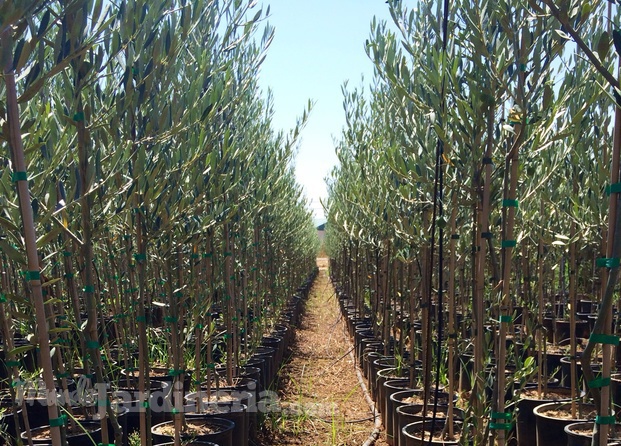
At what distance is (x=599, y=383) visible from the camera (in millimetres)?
2238

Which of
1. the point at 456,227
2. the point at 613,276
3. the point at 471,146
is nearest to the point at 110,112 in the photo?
the point at 471,146

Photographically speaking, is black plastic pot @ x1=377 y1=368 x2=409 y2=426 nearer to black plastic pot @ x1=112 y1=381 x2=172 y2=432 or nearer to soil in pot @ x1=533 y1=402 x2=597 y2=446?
soil in pot @ x1=533 y1=402 x2=597 y2=446

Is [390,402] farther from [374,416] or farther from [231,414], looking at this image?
[231,414]

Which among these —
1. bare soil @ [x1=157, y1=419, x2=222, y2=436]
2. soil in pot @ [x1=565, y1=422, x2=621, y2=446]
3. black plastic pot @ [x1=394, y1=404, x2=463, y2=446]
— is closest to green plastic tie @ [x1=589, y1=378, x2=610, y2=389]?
soil in pot @ [x1=565, y1=422, x2=621, y2=446]

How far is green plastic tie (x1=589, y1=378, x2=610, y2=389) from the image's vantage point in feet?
7.15

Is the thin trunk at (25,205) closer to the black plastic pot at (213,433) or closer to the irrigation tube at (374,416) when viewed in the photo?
the black plastic pot at (213,433)

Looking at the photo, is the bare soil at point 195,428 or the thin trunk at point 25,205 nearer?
the thin trunk at point 25,205

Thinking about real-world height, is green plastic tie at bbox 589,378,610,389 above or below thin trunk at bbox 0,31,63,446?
below

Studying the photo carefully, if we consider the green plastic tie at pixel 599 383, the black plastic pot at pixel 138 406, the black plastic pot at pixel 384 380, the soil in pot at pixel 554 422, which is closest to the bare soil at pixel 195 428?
the black plastic pot at pixel 138 406

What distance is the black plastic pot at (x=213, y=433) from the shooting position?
4.34 metres

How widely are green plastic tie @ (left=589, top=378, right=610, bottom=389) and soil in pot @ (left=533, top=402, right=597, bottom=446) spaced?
2.28 meters

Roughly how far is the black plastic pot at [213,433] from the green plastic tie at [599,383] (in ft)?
8.69

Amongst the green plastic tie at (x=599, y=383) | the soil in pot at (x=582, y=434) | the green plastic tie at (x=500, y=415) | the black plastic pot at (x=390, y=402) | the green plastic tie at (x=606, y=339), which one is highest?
the green plastic tie at (x=606, y=339)

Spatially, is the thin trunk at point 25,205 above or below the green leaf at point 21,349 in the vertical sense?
above
